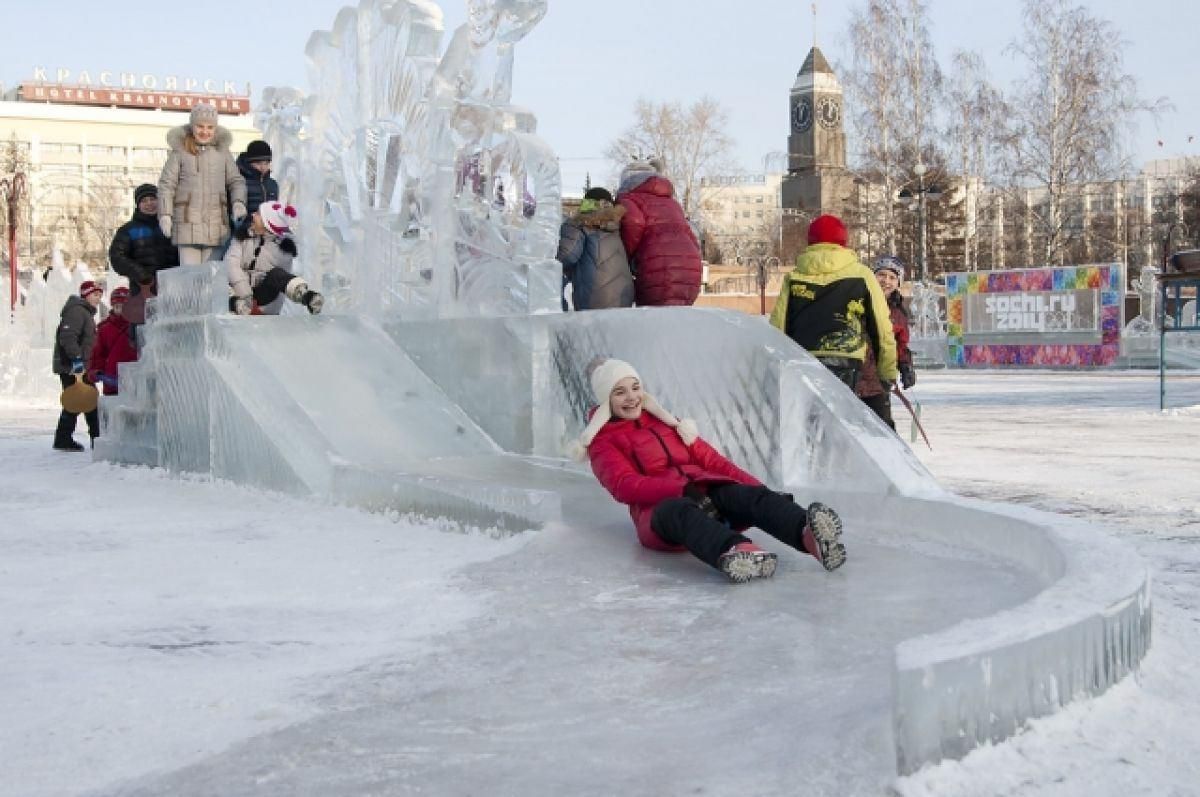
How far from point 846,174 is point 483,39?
35.2 m

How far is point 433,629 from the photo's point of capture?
3500mm

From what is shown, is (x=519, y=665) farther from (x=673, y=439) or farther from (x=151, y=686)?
(x=673, y=439)

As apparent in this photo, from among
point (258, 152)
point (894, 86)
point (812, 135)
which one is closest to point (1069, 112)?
point (894, 86)

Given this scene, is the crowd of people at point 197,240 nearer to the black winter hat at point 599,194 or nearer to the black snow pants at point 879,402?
the black winter hat at point 599,194

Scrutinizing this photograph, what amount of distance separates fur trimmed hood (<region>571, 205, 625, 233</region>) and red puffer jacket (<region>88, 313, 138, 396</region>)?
13.0 ft

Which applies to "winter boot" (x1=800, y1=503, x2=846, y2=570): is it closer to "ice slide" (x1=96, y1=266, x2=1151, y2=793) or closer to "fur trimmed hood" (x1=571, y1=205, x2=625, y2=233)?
"ice slide" (x1=96, y1=266, x2=1151, y2=793)

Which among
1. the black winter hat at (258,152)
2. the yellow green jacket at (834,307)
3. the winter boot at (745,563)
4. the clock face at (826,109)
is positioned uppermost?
the clock face at (826,109)

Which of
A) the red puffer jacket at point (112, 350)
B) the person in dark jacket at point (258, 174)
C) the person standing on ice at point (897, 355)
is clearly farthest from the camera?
the red puffer jacket at point (112, 350)

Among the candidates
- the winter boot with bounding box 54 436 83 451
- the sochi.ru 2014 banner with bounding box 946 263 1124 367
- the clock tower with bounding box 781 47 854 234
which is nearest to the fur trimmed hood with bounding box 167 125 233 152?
the winter boot with bounding box 54 436 83 451

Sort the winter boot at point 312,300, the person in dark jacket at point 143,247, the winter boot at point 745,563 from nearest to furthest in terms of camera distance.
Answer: the winter boot at point 745,563, the winter boot at point 312,300, the person in dark jacket at point 143,247

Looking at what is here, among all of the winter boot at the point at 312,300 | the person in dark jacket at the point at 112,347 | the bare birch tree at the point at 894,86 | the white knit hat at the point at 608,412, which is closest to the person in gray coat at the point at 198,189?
the person in dark jacket at the point at 112,347

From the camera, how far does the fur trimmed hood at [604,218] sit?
7305mm

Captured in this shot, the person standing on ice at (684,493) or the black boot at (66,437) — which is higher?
the person standing on ice at (684,493)

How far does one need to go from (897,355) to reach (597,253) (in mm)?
1817
